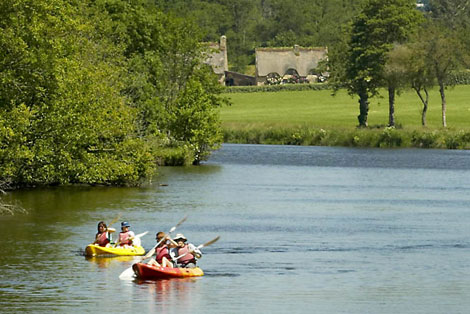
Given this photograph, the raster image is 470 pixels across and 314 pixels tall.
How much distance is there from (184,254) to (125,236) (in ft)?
13.9

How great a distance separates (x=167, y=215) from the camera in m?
49.7

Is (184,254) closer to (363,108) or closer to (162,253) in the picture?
(162,253)

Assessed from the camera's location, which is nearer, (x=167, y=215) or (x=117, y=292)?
(x=117, y=292)

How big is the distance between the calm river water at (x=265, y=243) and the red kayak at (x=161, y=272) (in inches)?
11.5

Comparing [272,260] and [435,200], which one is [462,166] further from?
[272,260]

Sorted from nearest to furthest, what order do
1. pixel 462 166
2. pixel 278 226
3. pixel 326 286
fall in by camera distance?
pixel 326 286, pixel 278 226, pixel 462 166

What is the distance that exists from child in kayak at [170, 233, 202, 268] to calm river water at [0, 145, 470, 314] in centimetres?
74

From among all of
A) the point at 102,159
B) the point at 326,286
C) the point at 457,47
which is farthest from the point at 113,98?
the point at 457,47

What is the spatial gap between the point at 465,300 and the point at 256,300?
6174mm

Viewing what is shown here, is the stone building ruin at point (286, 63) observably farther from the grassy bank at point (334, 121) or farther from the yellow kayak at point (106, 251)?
the yellow kayak at point (106, 251)

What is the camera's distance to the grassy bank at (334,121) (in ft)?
334

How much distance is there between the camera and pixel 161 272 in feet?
109

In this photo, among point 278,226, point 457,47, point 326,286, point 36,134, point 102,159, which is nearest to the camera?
point 326,286

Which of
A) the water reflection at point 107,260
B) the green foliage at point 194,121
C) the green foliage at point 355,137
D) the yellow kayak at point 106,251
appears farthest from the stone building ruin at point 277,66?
the water reflection at point 107,260
